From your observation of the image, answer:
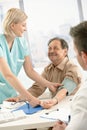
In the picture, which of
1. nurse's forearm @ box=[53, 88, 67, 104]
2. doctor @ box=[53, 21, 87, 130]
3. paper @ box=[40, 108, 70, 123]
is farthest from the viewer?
nurse's forearm @ box=[53, 88, 67, 104]

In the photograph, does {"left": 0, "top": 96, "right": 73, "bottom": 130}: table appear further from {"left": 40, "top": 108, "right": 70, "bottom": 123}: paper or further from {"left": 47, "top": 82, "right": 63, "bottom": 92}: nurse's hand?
{"left": 47, "top": 82, "right": 63, "bottom": 92}: nurse's hand

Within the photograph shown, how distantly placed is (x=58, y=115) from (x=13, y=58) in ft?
2.81

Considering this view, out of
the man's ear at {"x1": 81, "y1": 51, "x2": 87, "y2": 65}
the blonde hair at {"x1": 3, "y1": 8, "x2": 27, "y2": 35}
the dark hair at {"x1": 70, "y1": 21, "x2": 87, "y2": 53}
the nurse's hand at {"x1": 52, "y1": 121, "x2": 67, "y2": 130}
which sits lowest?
the nurse's hand at {"x1": 52, "y1": 121, "x2": 67, "y2": 130}

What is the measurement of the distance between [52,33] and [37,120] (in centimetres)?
158

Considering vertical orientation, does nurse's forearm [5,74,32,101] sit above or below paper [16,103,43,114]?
above

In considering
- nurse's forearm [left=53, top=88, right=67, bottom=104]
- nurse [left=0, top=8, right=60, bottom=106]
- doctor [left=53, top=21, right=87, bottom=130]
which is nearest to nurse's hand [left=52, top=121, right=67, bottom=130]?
doctor [left=53, top=21, right=87, bottom=130]

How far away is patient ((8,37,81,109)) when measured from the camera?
2.21 m

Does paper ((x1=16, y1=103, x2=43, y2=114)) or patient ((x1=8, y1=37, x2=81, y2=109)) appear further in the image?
patient ((x1=8, y1=37, x2=81, y2=109))

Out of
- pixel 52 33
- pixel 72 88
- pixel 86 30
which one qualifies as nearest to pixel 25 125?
pixel 86 30

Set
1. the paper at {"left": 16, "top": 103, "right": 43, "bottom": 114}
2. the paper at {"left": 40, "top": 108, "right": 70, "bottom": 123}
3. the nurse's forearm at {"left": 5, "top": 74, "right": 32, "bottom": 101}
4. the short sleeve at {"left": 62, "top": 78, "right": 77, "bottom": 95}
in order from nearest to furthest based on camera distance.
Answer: the paper at {"left": 40, "top": 108, "right": 70, "bottom": 123} < the paper at {"left": 16, "top": 103, "right": 43, "bottom": 114} < the nurse's forearm at {"left": 5, "top": 74, "right": 32, "bottom": 101} < the short sleeve at {"left": 62, "top": 78, "right": 77, "bottom": 95}

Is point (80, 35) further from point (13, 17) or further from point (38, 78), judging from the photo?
point (38, 78)

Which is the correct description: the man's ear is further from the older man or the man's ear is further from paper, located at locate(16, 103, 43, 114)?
the older man

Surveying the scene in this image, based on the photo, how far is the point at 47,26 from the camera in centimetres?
296

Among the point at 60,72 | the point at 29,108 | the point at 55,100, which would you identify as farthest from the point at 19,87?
the point at 60,72
